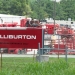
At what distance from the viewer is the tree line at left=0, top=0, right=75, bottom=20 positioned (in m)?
89.0

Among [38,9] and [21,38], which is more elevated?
[38,9]

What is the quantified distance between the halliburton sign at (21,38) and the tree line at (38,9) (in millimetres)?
47678

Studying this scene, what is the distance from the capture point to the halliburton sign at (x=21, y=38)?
75.5ft

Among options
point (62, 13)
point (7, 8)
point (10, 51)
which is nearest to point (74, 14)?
point (62, 13)

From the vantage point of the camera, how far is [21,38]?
910 inches

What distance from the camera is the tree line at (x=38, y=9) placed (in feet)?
292

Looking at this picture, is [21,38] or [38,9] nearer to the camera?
[21,38]

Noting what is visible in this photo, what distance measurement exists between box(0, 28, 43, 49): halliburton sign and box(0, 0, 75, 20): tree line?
47678 millimetres

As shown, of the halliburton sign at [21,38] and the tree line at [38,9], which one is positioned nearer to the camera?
the halliburton sign at [21,38]

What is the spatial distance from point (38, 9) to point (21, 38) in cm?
8283

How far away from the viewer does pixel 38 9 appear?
106 metres

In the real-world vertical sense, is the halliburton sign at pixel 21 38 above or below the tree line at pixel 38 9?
A: below

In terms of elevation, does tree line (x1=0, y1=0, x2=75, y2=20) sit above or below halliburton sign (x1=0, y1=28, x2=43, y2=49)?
above

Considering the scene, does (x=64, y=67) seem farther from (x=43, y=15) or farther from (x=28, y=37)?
(x=43, y=15)
